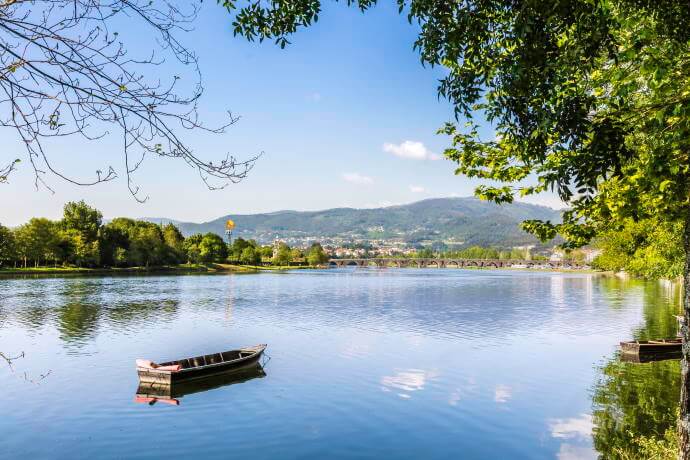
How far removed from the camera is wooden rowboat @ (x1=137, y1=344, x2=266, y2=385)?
27141 millimetres

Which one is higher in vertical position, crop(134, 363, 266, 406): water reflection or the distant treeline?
the distant treeline

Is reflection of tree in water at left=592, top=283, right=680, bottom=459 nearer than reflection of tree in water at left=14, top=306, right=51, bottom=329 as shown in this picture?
Yes

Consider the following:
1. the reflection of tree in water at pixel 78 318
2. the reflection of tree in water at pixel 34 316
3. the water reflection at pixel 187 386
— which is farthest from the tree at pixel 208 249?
the water reflection at pixel 187 386

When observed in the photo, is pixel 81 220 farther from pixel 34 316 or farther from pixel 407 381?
pixel 407 381

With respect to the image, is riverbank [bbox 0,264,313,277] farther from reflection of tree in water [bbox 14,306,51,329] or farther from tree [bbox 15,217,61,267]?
reflection of tree in water [bbox 14,306,51,329]

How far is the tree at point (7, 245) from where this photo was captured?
114875 mm

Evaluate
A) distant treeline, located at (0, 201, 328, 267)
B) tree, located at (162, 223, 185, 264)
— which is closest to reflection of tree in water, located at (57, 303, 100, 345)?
distant treeline, located at (0, 201, 328, 267)

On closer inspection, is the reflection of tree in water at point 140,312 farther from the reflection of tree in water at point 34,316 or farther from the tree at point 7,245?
the tree at point 7,245

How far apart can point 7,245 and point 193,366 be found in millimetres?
109686

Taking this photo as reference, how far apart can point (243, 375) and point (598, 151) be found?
26.4m

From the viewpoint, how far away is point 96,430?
2180 centimetres

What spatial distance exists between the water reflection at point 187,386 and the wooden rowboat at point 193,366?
31 centimetres

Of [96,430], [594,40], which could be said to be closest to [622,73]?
[594,40]

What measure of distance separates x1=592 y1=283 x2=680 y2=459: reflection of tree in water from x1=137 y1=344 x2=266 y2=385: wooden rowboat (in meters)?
18.7
